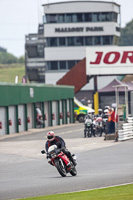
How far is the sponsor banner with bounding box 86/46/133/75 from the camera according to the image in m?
59.2

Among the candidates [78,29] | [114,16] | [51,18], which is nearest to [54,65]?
[78,29]

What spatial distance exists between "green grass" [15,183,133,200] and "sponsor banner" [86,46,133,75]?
4504 cm

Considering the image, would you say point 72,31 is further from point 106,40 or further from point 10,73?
point 10,73

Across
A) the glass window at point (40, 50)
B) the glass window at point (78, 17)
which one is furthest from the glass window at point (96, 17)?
the glass window at point (40, 50)

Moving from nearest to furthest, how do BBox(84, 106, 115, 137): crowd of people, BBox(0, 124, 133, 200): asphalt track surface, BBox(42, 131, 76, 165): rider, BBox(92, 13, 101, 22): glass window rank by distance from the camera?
Result: BBox(0, 124, 133, 200): asphalt track surface, BBox(42, 131, 76, 165): rider, BBox(84, 106, 115, 137): crowd of people, BBox(92, 13, 101, 22): glass window

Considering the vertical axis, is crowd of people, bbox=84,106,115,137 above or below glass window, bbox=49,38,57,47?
below

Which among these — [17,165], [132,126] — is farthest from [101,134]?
[17,165]

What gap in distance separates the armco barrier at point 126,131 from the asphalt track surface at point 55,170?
1.86 ft

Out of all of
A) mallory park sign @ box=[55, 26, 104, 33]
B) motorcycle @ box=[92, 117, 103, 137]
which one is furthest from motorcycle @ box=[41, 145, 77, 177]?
mallory park sign @ box=[55, 26, 104, 33]

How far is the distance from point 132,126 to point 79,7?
60.9 metres

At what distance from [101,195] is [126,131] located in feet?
65.6

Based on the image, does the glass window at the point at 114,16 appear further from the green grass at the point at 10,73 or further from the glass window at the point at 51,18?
the green grass at the point at 10,73

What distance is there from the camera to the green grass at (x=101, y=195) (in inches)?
504

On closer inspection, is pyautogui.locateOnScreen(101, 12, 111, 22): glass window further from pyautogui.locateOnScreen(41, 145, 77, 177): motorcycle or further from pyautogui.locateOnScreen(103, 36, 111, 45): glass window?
pyautogui.locateOnScreen(41, 145, 77, 177): motorcycle
